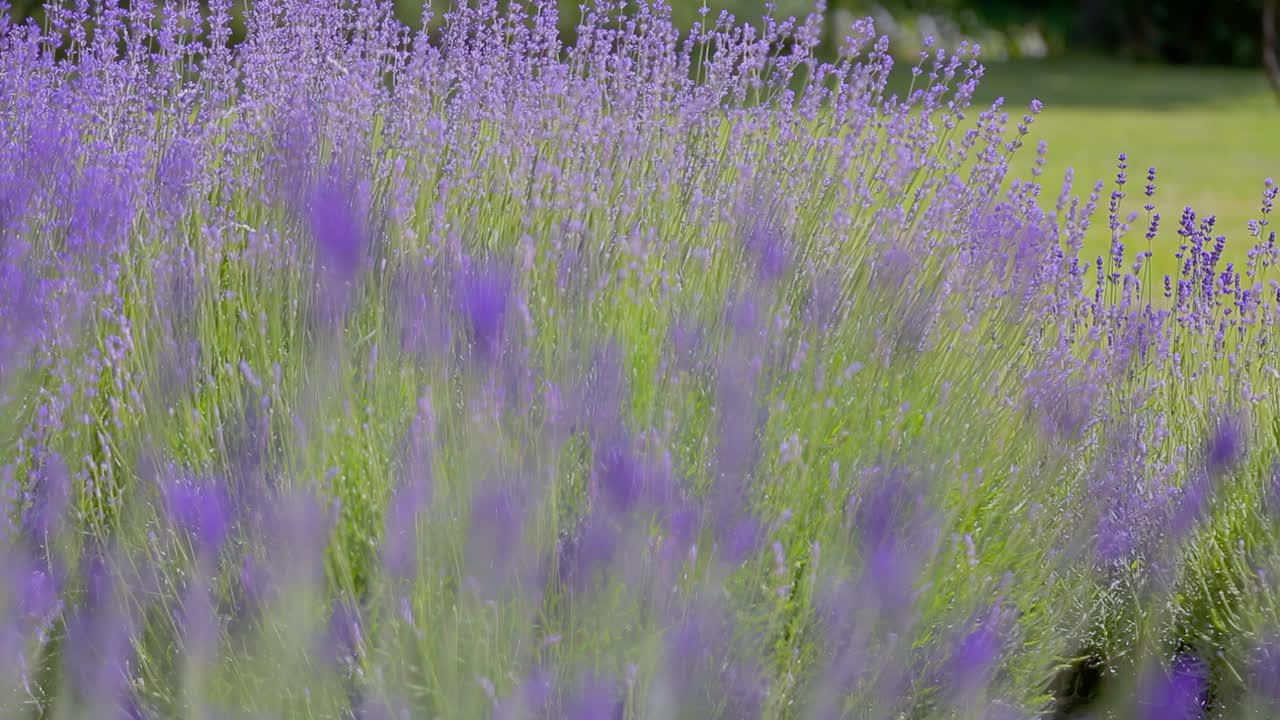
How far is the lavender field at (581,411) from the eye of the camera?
2.09 metres

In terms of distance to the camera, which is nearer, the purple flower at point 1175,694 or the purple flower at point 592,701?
the purple flower at point 592,701

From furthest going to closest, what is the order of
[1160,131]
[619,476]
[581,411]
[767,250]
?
[1160,131]
[767,250]
[581,411]
[619,476]

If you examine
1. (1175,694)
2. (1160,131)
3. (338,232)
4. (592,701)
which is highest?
(338,232)

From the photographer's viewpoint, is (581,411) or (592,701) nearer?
(592,701)

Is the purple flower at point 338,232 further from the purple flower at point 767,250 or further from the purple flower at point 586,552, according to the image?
the purple flower at point 767,250

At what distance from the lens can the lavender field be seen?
2.09 meters

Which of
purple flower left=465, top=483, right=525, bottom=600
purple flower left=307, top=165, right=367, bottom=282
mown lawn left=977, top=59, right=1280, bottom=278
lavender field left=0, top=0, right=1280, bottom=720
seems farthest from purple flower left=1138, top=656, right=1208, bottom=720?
mown lawn left=977, top=59, right=1280, bottom=278

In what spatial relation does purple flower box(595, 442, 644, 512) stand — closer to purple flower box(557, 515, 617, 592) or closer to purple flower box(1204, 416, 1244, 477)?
purple flower box(557, 515, 617, 592)

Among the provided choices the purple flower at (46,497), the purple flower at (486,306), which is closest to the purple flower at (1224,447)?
the purple flower at (486,306)

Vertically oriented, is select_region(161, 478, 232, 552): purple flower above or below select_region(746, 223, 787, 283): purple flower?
below

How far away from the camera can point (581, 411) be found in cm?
235

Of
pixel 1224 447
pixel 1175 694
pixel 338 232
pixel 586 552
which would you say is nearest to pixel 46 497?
pixel 338 232

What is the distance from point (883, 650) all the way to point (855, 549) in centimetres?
17

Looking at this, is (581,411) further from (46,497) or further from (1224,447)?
(1224,447)
